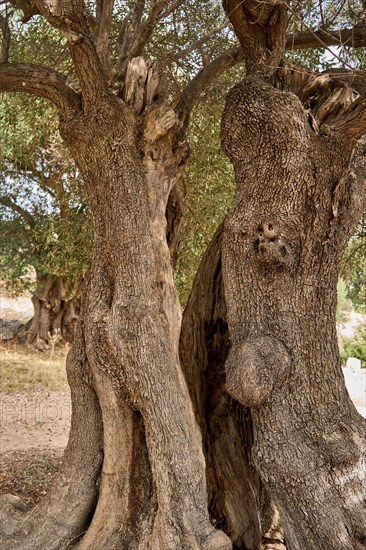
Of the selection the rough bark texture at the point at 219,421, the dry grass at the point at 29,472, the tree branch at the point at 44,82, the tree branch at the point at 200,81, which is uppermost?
the tree branch at the point at 200,81

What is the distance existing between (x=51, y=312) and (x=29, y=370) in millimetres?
2676

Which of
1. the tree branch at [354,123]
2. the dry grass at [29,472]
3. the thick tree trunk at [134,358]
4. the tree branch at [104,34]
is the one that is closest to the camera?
the thick tree trunk at [134,358]

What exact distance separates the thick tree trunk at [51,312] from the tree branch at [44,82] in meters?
11.1

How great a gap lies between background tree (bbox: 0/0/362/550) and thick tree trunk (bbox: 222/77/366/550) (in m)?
0.28

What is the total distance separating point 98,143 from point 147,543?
292cm

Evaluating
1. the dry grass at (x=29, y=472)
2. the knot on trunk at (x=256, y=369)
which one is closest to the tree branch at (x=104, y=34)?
the knot on trunk at (x=256, y=369)

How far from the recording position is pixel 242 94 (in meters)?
4.79

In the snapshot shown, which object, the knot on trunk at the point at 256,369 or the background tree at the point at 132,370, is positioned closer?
the knot on trunk at the point at 256,369

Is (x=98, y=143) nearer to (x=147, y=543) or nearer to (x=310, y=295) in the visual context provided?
(x=310, y=295)

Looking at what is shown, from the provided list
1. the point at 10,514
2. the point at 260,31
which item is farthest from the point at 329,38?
the point at 10,514

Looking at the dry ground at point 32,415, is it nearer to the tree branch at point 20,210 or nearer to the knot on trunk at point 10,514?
the knot on trunk at point 10,514

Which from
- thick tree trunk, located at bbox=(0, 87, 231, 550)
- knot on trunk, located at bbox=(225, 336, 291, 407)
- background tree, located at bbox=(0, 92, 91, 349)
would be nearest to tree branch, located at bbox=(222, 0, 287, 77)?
thick tree trunk, located at bbox=(0, 87, 231, 550)

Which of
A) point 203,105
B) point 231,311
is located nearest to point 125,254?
point 231,311

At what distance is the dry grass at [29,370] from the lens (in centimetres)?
1313
